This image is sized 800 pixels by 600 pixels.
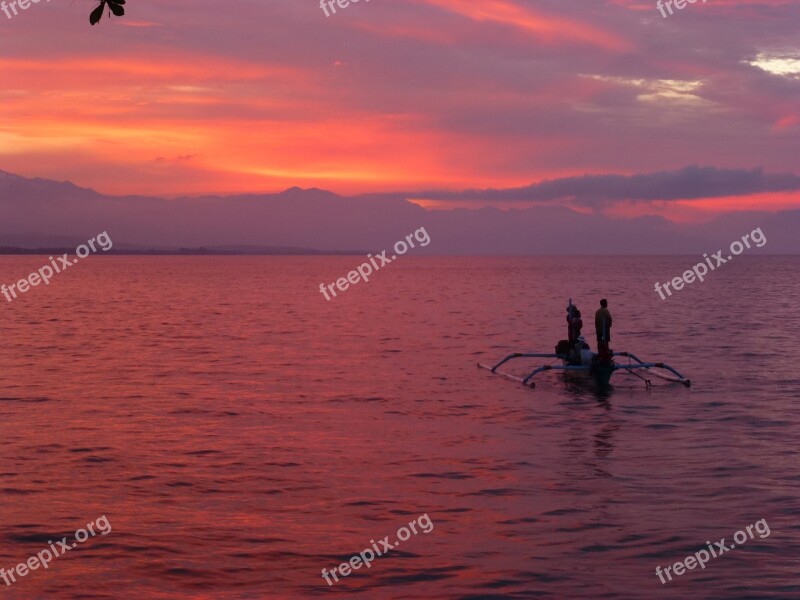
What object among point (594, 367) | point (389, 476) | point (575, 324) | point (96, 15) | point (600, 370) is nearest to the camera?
point (96, 15)

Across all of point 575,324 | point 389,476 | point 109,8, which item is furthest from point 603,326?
point 109,8

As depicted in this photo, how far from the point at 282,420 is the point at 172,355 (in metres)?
17.6

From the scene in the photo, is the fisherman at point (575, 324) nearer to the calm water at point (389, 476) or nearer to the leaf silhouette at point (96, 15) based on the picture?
the calm water at point (389, 476)

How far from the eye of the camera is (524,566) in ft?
40.7

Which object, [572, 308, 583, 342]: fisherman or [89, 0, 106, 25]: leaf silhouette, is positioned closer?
[89, 0, 106, 25]: leaf silhouette

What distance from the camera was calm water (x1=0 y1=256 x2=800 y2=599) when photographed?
1223 cm

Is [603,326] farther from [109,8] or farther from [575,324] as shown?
[109,8]

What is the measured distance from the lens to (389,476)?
1727cm

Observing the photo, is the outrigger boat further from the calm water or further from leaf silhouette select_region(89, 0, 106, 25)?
leaf silhouette select_region(89, 0, 106, 25)

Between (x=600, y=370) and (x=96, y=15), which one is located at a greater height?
(x=96, y=15)

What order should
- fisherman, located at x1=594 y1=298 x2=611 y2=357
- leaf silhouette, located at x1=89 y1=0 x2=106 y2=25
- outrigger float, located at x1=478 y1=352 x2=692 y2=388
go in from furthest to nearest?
outrigger float, located at x1=478 y1=352 x2=692 y2=388, fisherman, located at x1=594 y1=298 x2=611 y2=357, leaf silhouette, located at x1=89 y1=0 x2=106 y2=25

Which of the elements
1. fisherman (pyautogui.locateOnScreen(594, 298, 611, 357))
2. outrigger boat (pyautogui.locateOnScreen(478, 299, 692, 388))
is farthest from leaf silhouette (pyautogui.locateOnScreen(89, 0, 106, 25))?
outrigger boat (pyautogui.locateOnScreen(478, 299, 692, 388))

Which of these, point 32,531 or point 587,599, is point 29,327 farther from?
point 587,599

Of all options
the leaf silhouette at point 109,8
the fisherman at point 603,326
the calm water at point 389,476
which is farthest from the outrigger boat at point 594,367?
the leaf silhouette at point 109,8
